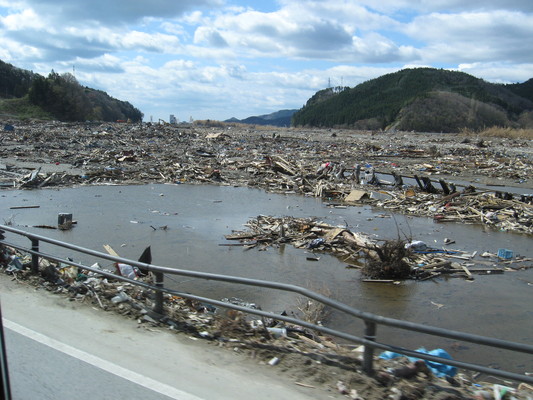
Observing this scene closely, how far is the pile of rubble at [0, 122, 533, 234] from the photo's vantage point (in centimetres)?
1685

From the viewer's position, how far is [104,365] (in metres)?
4.26

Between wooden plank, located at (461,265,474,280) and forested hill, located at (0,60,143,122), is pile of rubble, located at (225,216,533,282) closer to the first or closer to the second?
wooden plank, located at (461,265,474,280)

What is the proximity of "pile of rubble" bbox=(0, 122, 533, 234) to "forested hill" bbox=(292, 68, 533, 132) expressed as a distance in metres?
61.4

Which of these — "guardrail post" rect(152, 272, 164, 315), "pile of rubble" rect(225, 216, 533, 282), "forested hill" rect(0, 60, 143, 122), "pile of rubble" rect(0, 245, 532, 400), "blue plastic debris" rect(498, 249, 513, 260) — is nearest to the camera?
"pile of rubble" rect(0, 245, 532, 400)

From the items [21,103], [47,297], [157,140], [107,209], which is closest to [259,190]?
[107,209]

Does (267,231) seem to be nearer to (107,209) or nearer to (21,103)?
(107,209)

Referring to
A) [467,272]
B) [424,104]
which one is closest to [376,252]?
Result: [467,272]

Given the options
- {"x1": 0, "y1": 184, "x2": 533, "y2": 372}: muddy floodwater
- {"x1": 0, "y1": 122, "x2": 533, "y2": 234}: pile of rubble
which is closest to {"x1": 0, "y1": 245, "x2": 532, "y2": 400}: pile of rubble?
{"x1": 0, "y1": 184, "x2": 533, "y2": 372}: muddy floodwater

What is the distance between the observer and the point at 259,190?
2127cm

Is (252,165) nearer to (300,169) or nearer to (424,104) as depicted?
(300,169)

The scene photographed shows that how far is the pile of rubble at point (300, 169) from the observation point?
1685cm

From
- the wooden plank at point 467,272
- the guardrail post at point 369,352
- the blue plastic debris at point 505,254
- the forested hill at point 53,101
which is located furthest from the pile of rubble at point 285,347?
the forested hill at point 53,101

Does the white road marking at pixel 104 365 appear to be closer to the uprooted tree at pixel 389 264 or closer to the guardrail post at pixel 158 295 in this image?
the guardrail post at pixel 158 295

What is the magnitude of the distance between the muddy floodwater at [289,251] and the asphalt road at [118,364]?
3.05m
